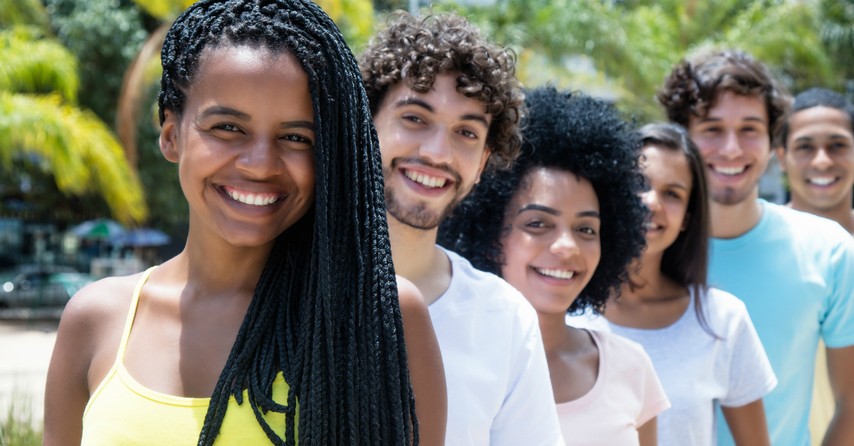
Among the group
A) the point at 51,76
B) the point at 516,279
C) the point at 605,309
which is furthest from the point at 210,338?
the point at 51,76

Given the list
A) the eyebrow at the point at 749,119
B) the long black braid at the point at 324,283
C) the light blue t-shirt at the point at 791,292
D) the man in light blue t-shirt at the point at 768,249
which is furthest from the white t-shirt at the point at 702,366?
the long black braid at the point at 324,283

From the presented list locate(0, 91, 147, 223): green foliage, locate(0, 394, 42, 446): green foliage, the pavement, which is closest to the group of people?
locate(0, 394, 42, 446): green foliage

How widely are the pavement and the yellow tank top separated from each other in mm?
4083

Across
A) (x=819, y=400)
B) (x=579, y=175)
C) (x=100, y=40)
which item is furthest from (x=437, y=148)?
(x=100, y=40)

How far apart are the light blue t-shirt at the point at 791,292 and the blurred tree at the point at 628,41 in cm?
1097

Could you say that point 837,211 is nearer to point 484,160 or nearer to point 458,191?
point 484,160

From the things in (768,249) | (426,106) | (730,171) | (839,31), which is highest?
(839,31)

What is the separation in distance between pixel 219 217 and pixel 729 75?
2810 millimetres

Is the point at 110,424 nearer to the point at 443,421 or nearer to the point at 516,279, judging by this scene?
the point at 443,421

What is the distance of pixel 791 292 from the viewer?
3549mm

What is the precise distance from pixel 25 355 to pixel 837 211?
11289mm

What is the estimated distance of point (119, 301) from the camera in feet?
6.14

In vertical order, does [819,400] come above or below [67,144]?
below

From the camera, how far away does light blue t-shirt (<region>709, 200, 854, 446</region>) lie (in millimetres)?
3477
